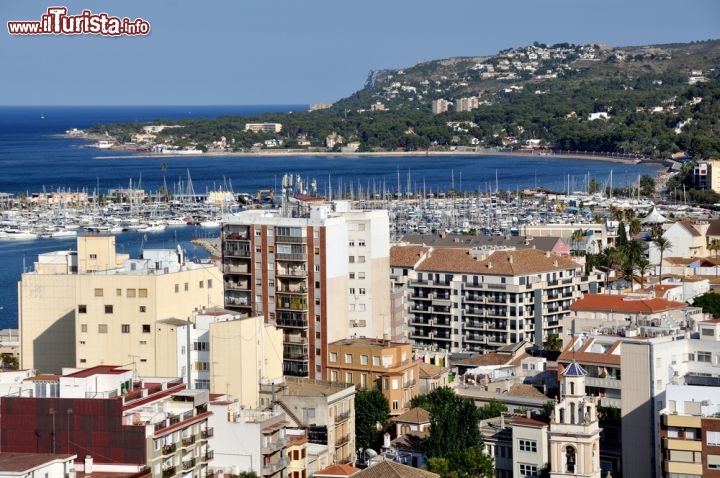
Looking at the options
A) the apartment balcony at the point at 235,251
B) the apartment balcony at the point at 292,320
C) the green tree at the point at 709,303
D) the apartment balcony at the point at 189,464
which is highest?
the apartment balcony at the point at 235,251

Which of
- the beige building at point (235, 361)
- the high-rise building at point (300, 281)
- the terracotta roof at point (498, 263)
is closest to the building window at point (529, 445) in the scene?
the beige building at point (235, 361)

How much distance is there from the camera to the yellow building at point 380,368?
97.5ft

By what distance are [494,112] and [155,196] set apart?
79.7 m

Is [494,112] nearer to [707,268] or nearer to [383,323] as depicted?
[707,268]

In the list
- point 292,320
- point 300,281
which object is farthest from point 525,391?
point 300,281

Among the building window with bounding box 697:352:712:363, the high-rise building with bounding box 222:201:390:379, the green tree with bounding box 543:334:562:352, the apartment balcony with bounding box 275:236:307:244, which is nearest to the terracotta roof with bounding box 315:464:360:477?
the building window with bounding box 697:352:712:363

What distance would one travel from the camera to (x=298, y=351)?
31391 mm

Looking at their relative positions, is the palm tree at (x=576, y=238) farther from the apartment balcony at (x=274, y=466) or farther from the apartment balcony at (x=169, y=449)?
the apartment balcony at (x=169, y=449)

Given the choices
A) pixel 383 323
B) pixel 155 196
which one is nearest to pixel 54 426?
pixel 383 323

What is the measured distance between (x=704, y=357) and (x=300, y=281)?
874 centimetres

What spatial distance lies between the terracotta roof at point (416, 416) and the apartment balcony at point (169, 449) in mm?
7414

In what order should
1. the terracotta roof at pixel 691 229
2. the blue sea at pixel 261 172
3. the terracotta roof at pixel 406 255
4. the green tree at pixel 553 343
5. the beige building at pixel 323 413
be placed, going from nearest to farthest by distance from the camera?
the beige building at pixel 323 413 < the green tree at pixel 553 343 < the terracotta roof at pixel 406 255 < the terracotta roof at pixel 691 229 < the blue sea at pixel 261 172

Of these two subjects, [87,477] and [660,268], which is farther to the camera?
[660,268]

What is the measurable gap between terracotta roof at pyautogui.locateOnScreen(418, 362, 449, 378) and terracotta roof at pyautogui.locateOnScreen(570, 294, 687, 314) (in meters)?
2.74
